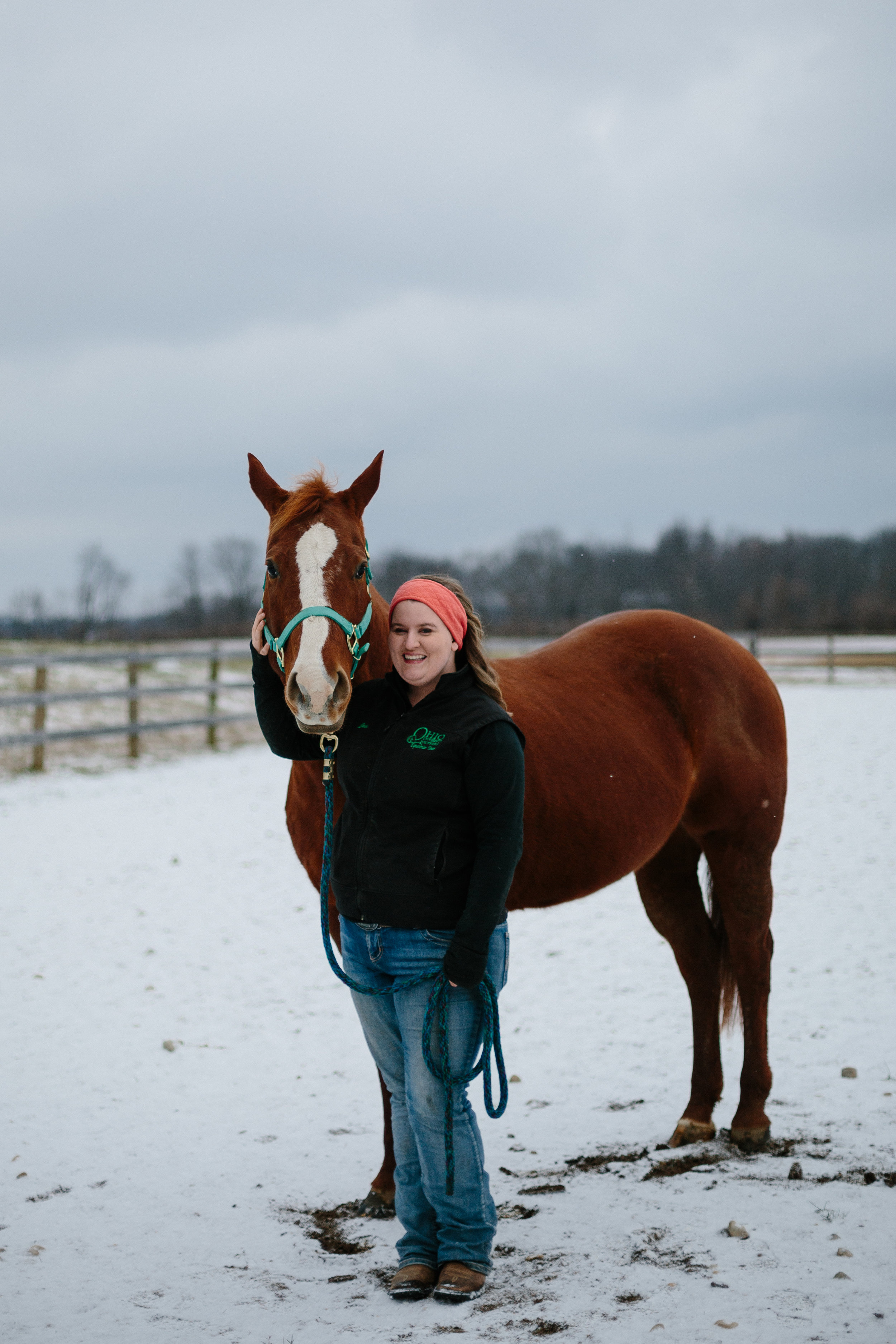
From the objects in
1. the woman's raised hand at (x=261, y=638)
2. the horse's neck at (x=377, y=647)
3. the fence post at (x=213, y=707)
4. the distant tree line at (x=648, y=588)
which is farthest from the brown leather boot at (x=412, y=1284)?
the distant tree line at (x=648, y=588)

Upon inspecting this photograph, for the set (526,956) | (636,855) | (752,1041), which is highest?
(636,855)

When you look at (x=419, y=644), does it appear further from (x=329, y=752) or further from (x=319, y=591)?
(x=329, y=752)

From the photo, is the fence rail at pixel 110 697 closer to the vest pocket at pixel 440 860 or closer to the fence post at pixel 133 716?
the fence post at pixel 133 716

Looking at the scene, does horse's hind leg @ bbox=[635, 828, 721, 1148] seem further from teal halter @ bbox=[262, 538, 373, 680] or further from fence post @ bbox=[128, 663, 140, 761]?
fence post @ bbox=[128, 663, 140, 761]

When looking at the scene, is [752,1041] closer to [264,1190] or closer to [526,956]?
[264,1190]

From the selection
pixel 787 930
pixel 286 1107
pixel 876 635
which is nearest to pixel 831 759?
pixel 787 930

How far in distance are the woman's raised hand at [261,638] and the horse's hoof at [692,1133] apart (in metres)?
2.18

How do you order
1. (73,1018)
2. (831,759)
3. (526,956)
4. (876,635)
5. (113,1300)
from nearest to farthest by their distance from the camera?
(113,1300) → (73,1018) → (526,956) → (831,759) → (876,635)

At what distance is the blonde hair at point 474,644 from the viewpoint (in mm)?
2393

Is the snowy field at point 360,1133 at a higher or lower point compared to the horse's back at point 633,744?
lower

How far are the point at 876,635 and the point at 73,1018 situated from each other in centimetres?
2928

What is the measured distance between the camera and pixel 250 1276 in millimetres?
2432

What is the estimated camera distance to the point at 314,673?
2104mm

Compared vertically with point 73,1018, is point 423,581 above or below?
above
